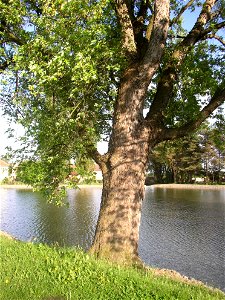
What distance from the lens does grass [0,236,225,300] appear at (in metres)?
5.18

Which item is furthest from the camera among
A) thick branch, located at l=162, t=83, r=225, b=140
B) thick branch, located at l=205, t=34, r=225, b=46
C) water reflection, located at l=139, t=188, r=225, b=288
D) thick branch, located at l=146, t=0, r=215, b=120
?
water reflection, located at l=139, t=188, r=225, b=288

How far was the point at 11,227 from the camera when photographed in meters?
23.6

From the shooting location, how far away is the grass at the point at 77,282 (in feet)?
17.0

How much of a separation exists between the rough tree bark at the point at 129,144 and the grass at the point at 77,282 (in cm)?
90

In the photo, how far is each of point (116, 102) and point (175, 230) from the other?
1641 cm

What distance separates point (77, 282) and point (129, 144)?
3510 mm

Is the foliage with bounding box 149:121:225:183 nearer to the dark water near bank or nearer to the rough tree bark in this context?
the dark water near bank

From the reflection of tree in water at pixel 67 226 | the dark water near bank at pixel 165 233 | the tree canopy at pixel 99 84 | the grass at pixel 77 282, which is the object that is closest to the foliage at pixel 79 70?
the tree canopy at pixel 99 84

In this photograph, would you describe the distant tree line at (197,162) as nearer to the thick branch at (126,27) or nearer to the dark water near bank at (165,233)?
the dark water near bank at (165,233)

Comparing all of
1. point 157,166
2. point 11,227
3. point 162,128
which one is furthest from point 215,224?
point 157,166

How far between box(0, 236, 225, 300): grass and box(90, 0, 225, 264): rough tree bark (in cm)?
90

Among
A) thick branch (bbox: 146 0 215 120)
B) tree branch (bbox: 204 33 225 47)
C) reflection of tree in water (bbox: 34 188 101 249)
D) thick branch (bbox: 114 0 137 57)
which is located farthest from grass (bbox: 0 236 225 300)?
reflection of tree in water (bbox: 34 188 101 249)

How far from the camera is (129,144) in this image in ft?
26.5

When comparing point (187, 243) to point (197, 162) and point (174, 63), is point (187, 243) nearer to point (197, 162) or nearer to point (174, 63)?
point (174, 63)
